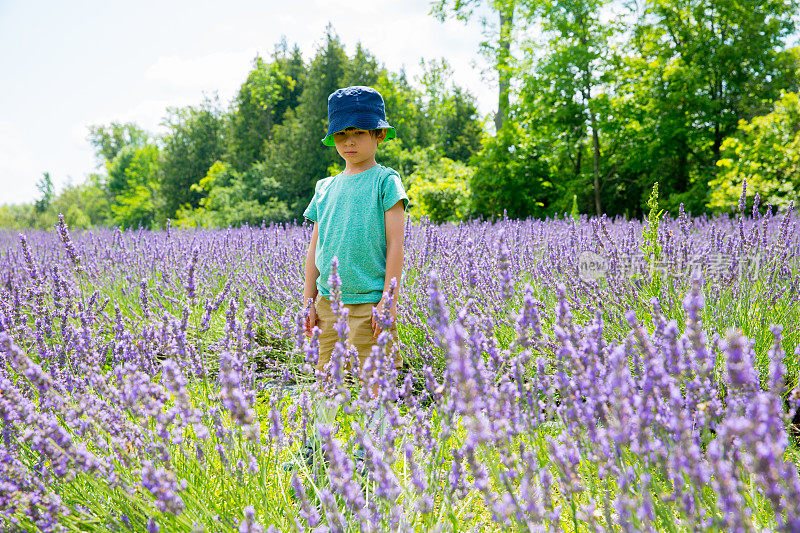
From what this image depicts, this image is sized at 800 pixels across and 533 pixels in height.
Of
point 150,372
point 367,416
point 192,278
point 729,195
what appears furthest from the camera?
point 729,195

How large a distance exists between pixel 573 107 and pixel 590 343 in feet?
35.3

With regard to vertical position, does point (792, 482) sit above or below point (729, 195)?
below

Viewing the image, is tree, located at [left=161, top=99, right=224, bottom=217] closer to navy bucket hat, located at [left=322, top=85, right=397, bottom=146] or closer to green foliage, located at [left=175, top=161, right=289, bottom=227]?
green foliage, located at [left=175, top=161, right=289, bottom=227]

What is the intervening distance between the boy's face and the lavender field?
29.0 inches

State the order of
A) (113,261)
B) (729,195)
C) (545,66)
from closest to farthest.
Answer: (113,261), (729,195), (545,66)

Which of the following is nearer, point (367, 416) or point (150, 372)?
point (367, 416)

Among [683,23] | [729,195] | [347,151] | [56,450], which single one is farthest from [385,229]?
[683,23]

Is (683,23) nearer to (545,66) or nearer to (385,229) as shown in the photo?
(545,66)

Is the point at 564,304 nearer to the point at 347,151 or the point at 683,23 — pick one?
the point at 347,151

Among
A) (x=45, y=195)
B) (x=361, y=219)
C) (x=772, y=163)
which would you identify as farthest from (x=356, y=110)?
(x=45, y=195)

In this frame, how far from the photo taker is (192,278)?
1.88 meters

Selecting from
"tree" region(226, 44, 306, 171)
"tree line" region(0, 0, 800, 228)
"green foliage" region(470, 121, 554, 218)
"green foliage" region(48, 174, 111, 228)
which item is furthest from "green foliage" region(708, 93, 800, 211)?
"green foliage" region(48, 174, 111, 228)

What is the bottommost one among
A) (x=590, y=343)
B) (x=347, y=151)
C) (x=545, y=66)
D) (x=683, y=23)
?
(x=590, y=343)

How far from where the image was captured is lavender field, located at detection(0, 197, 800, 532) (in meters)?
1.05
